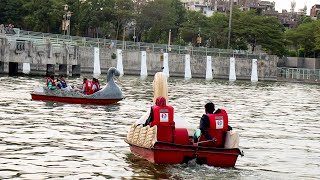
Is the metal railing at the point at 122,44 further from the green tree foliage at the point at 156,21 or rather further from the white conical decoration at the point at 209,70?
the green tree foliage at the point at 156,21

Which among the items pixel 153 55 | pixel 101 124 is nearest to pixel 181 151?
pixel 101 124

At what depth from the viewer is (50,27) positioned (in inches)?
4503

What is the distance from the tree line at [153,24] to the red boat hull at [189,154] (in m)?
88.1

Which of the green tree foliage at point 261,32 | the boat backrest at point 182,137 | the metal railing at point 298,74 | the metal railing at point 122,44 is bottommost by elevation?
the metal railing at point 298,74

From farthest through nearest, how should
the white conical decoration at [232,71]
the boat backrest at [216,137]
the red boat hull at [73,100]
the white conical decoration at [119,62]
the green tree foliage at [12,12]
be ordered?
1. the green tree foliage at [12,12]
2. the white conical decoration at [232,71]
3. the white conical decoration at [119,62]
4. the red boat hull at [73,100]
5. the boat backrest at [216,137]

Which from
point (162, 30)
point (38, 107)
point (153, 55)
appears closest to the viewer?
point (38, 107)

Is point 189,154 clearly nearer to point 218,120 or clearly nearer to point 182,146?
point 182,146

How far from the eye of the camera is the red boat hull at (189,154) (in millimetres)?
19469

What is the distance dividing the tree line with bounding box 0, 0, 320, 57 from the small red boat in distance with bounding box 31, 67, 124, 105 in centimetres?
6709

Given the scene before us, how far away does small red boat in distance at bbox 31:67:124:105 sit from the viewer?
3971 centimetres

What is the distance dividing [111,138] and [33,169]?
6.90m

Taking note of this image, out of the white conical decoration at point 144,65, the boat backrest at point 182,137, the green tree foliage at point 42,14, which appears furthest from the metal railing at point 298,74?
the boat backrest at point 182,137

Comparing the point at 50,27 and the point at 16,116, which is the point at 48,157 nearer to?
the point at 16,116

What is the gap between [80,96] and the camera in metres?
39.6
